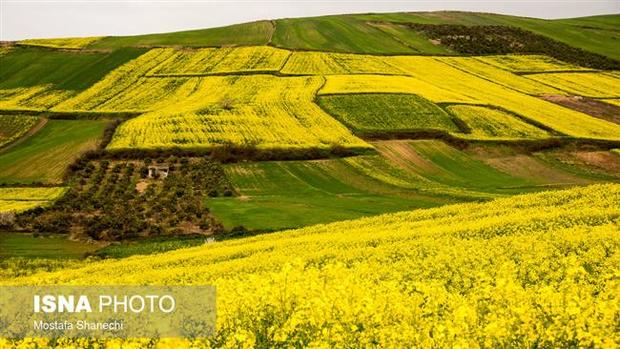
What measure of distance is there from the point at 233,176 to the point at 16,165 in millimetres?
25684

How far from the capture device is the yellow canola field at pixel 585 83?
369 feet

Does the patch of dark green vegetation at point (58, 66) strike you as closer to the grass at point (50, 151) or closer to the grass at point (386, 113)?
the grass at point (50, 151)

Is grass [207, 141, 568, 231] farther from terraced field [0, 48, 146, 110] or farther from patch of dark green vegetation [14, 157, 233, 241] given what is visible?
terraced field [0, 48, 146, 110]

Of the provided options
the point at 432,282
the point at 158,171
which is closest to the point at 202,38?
the point at 158,171

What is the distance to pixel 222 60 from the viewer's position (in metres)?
126

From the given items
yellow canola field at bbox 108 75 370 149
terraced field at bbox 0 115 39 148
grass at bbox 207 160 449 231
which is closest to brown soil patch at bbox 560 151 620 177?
yellow canola field at bbox 108 75 370 149

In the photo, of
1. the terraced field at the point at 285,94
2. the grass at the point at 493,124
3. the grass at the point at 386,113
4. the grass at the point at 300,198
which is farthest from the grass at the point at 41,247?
the grass at the point at 493,124

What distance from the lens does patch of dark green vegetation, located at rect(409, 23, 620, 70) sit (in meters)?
144

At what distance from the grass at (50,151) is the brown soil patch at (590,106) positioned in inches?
2987

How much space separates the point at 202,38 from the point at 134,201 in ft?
331

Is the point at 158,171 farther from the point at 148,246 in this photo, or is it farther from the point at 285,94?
the point at 285,94

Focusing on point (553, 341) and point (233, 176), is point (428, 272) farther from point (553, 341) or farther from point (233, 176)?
point (233, 176)

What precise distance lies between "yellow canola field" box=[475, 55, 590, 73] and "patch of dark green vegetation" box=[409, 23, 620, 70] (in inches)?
158

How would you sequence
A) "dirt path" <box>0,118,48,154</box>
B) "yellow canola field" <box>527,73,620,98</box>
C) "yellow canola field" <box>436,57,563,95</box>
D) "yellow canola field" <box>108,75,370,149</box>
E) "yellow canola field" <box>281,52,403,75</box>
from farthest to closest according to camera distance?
"yellow canola field" <box>281,52,403,75</box> < "yellow canola field" <box>436,57,563,95</box> < "yellow canola field" <box>527,73,620,98</box> < "dirt path" <box>0,118,48,154</box> < "yellow canola field" <box>108,75,370,149</box>
